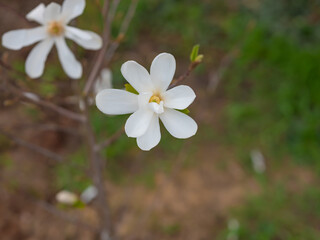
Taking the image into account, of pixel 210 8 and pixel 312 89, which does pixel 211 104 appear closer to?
pixel 312 89

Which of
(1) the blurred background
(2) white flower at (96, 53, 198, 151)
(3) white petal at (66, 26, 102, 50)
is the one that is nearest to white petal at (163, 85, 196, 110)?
(2) white flower at (96, 53, 198, 151)

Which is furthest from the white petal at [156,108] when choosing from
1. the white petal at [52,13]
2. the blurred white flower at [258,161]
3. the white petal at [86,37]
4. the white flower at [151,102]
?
the blurred white flower at [258,161]

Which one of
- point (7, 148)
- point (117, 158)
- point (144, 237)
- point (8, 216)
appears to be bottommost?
point (144, 237)

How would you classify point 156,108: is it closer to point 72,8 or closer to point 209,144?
point 72,8

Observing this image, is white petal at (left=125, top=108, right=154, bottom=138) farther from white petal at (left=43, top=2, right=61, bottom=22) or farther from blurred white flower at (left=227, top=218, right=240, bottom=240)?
blurred white flower at (left=227, top=218, right=240, bottom=240)

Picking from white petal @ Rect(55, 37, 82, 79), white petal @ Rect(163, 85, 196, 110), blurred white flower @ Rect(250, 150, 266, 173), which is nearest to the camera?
white petal @ Rect(163, 85, 196, 110)

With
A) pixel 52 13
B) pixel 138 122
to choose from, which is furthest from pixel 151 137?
pixel 52 13

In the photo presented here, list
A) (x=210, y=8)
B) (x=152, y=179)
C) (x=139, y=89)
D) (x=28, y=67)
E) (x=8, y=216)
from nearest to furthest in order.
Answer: (x=139, y=89), (x=28, y=67), (x=8, y=216), (x=152, y=179), (x=210, y=8)

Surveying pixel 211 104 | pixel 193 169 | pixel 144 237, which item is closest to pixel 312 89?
pixel 211 104

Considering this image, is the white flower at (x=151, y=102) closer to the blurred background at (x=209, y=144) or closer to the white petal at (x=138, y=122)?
the white petal at (x=138, y=122)
